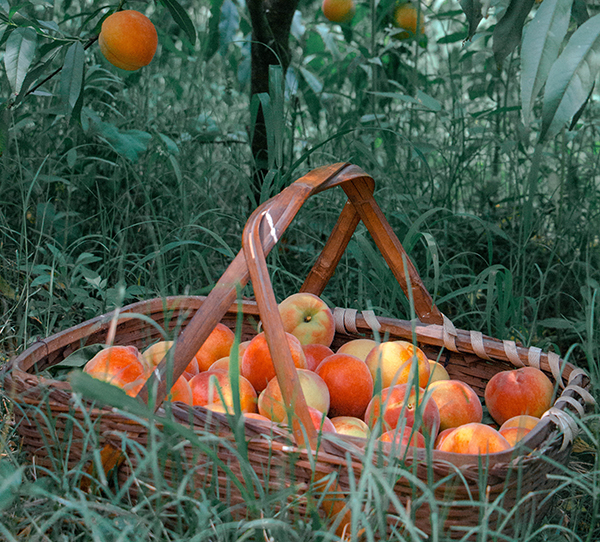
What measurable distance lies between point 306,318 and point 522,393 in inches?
20.4

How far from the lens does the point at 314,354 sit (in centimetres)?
136

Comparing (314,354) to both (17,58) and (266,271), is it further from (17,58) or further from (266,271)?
(17,58)

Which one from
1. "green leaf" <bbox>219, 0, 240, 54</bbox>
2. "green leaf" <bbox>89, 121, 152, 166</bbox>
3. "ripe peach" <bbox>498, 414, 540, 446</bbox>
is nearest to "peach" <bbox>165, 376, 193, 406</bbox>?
"ripe peach" <bbox>498, 414, 540, 446</bbox>

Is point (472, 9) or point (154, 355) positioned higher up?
point (472, 9)

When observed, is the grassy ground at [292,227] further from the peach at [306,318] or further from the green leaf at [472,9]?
the green leaf at [472,9]

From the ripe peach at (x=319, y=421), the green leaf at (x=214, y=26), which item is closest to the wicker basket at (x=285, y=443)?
the ripe peach at (x=319, y=421)

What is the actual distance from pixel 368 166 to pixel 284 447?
158 centimetres

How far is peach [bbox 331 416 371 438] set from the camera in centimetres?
107

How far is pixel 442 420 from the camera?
1145mm

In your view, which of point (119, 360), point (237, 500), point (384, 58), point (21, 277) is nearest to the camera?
point (237, 500)

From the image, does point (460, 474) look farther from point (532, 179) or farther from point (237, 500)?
point (532, 179)

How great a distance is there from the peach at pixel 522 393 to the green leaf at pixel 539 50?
2.26ft

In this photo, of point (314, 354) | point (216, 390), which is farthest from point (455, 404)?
point (216, 390)

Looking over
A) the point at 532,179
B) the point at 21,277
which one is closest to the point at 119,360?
the point at 21,277
